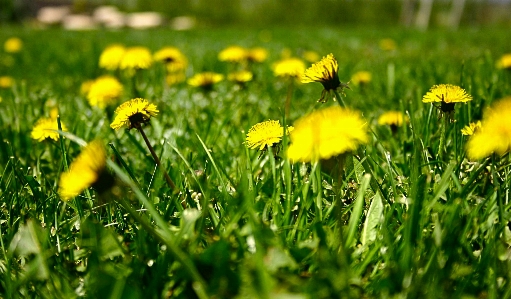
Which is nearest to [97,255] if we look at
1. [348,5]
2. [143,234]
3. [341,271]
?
[143,234]

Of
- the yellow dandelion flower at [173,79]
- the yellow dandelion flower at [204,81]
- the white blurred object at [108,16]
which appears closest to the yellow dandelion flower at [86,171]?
the yellow dandelion flower at [204,81]

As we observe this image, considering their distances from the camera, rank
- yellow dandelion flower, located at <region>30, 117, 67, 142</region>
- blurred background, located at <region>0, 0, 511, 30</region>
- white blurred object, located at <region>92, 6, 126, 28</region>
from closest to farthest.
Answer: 1. yellow dandelion flower, located at <region>30, 117, 67, 142</region>
2. white blurred object, located at <region>92, 6, 126, 28</region>
3. blurred background, located at <region>0, 0, 511, 30</region>

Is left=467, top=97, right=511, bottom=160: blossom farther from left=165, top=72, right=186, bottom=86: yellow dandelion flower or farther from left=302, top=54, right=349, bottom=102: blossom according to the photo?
left=165, top=72, right=186, bottom=86: yellow dandelion flower

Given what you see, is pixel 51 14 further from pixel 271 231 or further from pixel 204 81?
pixel 271 231

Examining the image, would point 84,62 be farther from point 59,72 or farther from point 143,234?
point 143,234

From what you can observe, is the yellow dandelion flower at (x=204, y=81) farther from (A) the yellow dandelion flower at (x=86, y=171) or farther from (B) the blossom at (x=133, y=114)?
(A) the yellow dandelion flower at (x=86, y=171)

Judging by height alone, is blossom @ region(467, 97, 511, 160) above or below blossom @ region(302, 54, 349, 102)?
below

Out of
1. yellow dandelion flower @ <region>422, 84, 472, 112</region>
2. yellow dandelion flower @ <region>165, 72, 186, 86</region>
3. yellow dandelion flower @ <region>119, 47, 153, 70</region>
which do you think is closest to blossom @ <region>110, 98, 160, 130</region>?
yellow dandelion flower @ <region>422, 84, 472, 112</region>
